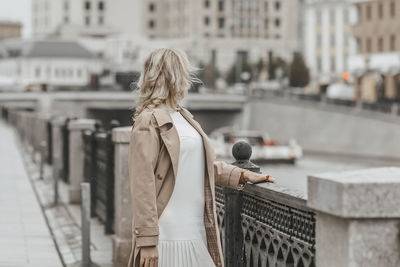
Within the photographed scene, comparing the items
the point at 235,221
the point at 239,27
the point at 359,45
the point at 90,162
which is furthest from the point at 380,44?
the point at 239,27

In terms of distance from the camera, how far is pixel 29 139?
33531 millimetres

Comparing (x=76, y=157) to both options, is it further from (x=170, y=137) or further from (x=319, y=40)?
(x=319, y=40)

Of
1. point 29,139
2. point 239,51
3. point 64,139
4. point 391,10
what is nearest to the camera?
point 64,139

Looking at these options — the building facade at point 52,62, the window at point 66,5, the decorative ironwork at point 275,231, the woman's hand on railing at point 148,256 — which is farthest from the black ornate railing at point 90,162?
the window at point 66,5

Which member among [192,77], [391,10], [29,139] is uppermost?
[391,10]

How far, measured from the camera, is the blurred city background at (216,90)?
15.9 m

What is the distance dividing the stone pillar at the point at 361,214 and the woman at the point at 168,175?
108cm

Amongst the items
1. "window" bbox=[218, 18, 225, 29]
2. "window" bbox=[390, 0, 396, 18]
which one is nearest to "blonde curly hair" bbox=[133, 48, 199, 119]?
"window" bbox=[390, 0, 396, 18]

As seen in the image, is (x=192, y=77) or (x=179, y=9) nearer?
(x=192, y=77)

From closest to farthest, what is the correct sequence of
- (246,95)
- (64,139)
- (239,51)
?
(64,139)
(246,95)
(239,51)

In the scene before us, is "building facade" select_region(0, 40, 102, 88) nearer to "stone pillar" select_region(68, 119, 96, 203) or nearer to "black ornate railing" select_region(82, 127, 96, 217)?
"stone pillar" select_region(68, 119, 96, 203)

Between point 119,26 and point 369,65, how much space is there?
86.4 metres

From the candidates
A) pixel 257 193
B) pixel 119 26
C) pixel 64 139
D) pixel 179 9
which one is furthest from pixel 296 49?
pixel 257 193

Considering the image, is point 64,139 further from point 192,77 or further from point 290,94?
point 290,94
